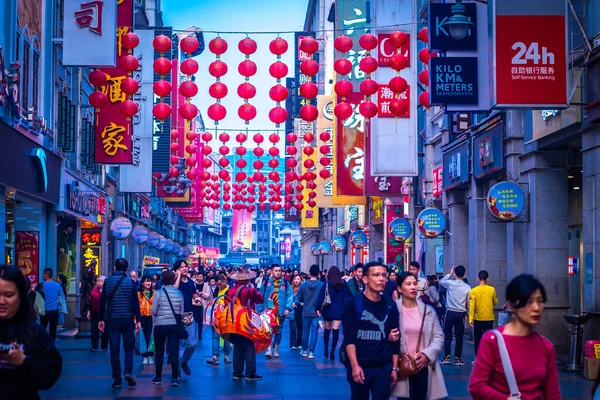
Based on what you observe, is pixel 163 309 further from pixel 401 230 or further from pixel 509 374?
pixel 401 230

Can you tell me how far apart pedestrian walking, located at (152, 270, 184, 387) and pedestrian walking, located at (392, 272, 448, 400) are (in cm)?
593

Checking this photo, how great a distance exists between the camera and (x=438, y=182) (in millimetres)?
29984

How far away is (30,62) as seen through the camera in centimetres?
2303

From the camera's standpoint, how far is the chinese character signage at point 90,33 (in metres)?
21.9

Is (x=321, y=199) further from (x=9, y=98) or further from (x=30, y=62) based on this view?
(x=9, y=98)

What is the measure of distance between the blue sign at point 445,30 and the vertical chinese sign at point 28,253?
11913 millimetres

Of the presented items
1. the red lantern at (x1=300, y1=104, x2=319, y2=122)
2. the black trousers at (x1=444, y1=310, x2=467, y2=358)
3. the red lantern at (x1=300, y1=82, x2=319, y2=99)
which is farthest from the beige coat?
the red lantern at (x1=300, y1=104, x2=319, y2=122)

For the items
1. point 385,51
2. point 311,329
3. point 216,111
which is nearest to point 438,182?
point 385,51

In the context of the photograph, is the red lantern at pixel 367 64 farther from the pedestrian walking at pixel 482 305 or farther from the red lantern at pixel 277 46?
the pedestrian walking at pixel 482 305

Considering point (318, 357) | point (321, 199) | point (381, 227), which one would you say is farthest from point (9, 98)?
point (321, 199)

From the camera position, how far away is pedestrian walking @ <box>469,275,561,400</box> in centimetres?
554

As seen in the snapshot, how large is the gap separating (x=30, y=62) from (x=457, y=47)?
1058 centimetres

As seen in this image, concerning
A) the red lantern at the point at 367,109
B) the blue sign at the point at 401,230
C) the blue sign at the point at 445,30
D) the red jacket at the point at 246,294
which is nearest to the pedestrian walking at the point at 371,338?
the red jacket at the point at 246,294

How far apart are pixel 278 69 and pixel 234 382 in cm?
816
